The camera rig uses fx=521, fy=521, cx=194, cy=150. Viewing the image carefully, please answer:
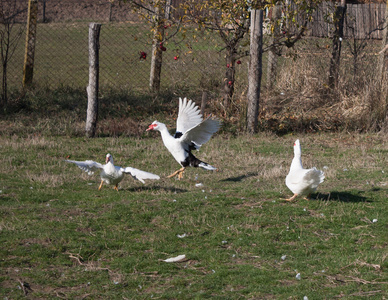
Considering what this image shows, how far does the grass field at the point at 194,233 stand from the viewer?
4.53 m

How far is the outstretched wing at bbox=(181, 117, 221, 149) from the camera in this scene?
26.1 ft

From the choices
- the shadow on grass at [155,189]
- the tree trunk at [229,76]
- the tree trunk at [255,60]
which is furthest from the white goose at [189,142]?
the tree trunk at [229,76]

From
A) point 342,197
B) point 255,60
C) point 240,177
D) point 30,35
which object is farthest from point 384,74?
point 30,35

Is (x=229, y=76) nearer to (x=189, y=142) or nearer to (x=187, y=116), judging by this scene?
(x=187, y=116)

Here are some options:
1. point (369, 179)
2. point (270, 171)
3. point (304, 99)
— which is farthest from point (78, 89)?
point (369, 179)

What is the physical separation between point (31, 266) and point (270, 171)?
176 inches

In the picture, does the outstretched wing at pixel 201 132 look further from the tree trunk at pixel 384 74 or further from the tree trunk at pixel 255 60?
the tree trunk at pixel 384 74

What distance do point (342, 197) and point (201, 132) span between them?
243 cm

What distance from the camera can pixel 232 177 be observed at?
8.25 m

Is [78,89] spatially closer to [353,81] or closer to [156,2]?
[156,2]

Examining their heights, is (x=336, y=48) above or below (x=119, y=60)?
above

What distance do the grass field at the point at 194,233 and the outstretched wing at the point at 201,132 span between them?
2.07 feet

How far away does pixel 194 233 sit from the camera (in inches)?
226

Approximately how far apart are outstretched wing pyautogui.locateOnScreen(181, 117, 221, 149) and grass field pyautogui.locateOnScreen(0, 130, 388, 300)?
0.63 metres
